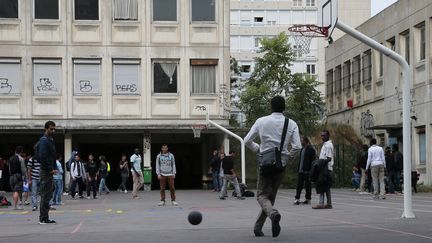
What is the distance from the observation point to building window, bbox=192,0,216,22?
36.5m

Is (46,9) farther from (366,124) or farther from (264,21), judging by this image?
(264,21)

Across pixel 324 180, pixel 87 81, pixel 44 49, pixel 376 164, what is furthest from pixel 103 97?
pixel 324 180

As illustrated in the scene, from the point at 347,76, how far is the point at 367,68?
13.8 ft

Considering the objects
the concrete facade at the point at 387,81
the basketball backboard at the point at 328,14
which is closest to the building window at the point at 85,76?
the concrete facade at the point at 387,81

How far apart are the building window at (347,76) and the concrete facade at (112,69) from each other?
36.2ft

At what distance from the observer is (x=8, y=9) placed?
115 ft

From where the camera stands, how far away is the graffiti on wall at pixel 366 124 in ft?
130

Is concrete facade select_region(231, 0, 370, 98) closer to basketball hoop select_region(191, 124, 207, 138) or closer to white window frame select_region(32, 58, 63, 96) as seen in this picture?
basketball hoop select_region(191, 124, 207, 138)

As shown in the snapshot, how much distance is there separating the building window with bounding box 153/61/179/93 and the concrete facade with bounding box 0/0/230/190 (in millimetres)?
50

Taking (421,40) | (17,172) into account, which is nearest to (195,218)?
(17,172)

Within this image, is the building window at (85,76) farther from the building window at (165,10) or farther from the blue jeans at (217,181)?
the blue jeans at (217,181)

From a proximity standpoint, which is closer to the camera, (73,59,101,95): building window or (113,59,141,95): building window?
(73,59,101,95): building window

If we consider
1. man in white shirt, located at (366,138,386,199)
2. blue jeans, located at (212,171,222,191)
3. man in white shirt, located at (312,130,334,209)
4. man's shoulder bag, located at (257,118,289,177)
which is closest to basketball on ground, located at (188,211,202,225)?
man's shoulder bag, located at (257,118,289,177)

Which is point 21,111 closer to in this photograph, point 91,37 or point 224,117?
point 91,37
